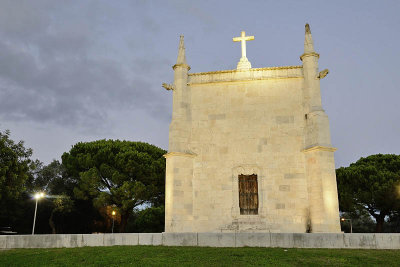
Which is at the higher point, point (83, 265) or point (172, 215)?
point (172, 215)

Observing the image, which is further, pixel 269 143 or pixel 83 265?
pixel 269 143

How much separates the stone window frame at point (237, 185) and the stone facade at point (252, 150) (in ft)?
0.17

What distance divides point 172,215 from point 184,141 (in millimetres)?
4029

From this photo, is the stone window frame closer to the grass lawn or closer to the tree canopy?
the grass lawn

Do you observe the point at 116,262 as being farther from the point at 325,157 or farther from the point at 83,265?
the point at 325,157

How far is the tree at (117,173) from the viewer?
31.9 metres

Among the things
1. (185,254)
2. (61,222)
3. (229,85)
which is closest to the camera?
(185,254)

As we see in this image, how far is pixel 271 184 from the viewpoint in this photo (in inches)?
647

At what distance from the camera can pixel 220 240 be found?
38.9ft

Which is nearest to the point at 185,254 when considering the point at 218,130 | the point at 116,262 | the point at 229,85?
the point at 116,262

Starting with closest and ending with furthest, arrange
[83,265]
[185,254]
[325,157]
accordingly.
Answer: [83,265] < [185,254] < [325,157]

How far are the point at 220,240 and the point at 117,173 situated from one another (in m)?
22.3

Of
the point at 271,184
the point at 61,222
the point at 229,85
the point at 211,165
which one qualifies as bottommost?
the point at 61,222

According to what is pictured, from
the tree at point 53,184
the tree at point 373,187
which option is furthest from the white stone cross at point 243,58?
the tree at point 53,184
